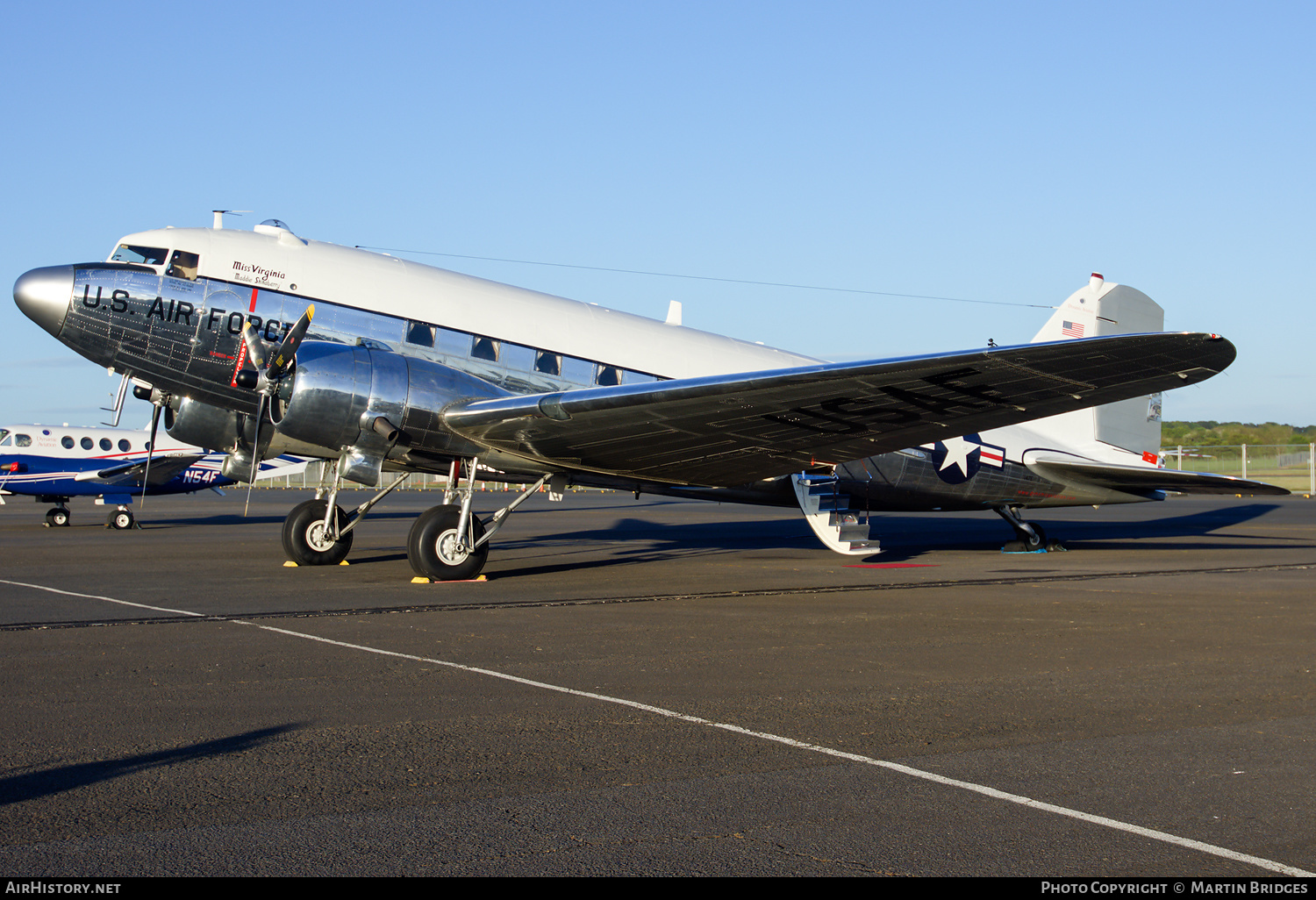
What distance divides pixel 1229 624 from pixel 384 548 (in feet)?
48.0

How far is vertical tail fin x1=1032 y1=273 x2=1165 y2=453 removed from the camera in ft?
63.1

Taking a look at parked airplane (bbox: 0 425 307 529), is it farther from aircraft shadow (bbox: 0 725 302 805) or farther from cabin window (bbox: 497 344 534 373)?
aircraft shadow (bbox: 0 725 302 805)

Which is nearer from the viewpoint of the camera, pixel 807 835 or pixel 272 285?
pixel 807 835

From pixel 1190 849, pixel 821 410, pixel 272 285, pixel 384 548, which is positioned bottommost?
pixel 384 548

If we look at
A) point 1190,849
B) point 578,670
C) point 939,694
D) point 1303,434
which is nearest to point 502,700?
point 578,670

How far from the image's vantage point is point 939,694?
680 centimetres

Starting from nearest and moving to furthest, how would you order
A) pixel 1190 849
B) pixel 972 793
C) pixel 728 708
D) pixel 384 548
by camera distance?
1. pixel 1190 849
2. pixel 972 793
3. pixel 728 708
4. pixel 384 548

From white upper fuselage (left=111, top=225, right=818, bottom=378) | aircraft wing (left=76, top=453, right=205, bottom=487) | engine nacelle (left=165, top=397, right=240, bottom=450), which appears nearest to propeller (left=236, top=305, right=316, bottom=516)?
white upper fuselage (left=111, top=225, right=818, bottom=378)

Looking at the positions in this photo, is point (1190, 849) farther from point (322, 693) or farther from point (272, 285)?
point (272, 285)

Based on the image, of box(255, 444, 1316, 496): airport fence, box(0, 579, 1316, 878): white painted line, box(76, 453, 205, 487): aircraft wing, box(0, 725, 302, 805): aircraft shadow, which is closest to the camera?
box(0, 579, 1316, 878): white painted line

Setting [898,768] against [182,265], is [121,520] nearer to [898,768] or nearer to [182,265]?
[182,265]

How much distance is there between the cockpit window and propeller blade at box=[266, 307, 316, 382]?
9.42 ft

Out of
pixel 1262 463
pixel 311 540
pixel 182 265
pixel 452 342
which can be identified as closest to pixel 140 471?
pixel 311 540

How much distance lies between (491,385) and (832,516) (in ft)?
21.3
